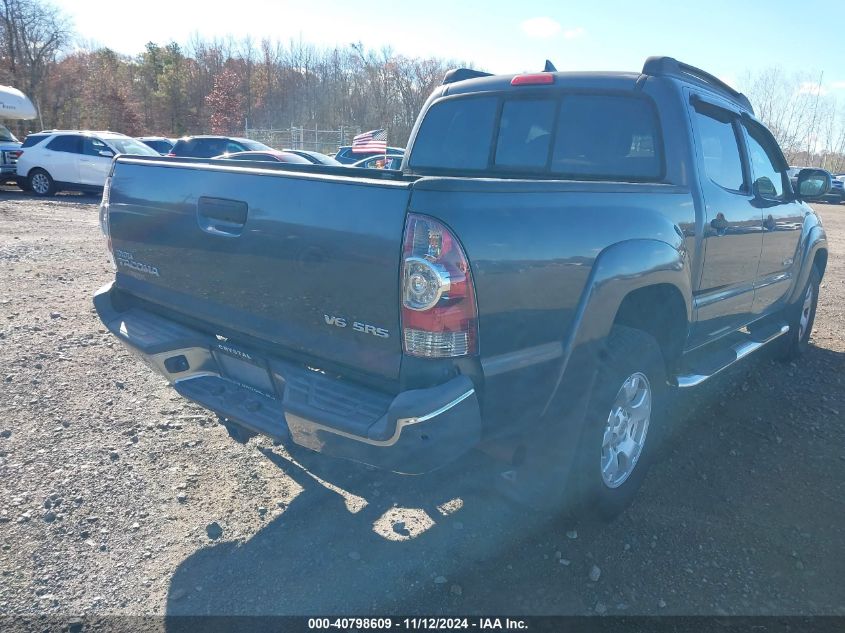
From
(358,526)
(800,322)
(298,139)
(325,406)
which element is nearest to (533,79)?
(325,406)

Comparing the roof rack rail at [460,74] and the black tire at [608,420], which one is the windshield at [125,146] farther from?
the black tire at [608,420]

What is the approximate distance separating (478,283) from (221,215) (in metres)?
1.20

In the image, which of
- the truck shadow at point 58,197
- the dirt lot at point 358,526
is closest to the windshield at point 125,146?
the truck shadow at point 58,197

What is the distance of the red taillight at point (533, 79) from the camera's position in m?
3.85

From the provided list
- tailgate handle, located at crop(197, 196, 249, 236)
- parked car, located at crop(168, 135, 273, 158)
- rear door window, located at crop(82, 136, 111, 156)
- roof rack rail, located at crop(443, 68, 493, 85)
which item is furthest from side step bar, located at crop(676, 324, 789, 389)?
rear door window, located at crop(82, 136, 111, 156)

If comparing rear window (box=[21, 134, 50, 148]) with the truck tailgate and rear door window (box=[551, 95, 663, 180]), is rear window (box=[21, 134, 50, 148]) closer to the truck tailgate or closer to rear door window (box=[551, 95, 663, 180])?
the truck tailgate

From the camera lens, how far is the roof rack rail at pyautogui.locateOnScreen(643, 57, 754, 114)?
363 cm

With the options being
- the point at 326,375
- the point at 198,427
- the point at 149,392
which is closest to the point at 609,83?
the point at 326,375

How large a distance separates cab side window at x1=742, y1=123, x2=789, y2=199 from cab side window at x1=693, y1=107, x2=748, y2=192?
26 cm

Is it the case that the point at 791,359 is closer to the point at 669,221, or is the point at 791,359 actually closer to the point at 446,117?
the point at 669,221

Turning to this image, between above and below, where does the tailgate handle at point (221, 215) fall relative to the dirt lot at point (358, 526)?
above

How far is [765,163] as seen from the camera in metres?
4.89

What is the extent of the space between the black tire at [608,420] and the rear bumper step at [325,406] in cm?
76

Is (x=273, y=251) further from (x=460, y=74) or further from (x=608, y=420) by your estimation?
(x=460, y=74)
